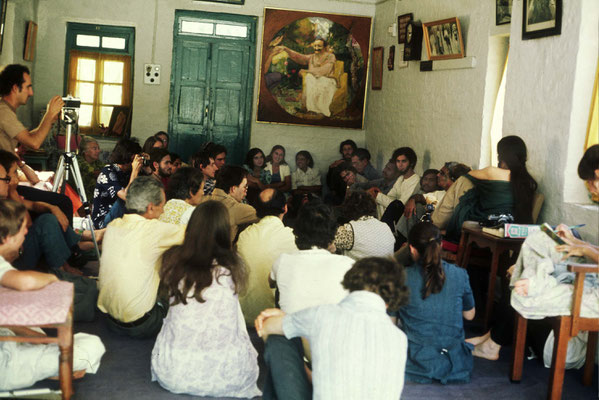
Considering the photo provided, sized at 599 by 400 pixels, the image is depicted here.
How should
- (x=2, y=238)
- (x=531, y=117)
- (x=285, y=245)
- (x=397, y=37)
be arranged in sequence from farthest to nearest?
1. (x=397, y=37)
2. (x=531, y=117)
3. (x=285, y=245)
4. (x=2, y=238)

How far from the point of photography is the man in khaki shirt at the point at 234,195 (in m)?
5.21

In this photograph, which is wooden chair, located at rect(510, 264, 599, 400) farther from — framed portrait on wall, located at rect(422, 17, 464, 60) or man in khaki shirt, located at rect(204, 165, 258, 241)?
framed portrait on wall, located at rect(422, 17, 464, 60)

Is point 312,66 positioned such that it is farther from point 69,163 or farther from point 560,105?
point 560,105

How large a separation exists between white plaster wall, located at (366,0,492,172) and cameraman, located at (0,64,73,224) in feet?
12.5

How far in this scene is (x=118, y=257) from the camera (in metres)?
4.20

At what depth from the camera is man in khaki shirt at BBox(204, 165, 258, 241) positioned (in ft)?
17.1

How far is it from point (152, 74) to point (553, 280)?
25.0 feet

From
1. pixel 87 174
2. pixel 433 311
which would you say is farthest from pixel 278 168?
pixel 433 311

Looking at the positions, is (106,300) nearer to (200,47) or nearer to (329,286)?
(329,286)

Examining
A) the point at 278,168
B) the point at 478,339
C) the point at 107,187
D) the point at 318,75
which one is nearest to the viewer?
the point at 478,339

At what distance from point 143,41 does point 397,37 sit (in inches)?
141

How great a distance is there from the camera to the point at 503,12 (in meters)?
6.35

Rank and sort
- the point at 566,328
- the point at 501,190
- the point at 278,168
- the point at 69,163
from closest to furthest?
the point at 566,328 < the point at 501,190 < the point at 69,163 < the point at 278,168

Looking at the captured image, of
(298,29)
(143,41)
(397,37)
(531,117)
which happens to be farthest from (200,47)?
(531,117)
